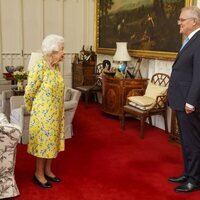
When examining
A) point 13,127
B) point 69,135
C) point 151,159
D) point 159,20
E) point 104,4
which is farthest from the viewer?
point 104,4

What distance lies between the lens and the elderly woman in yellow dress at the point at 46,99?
2.81 metres

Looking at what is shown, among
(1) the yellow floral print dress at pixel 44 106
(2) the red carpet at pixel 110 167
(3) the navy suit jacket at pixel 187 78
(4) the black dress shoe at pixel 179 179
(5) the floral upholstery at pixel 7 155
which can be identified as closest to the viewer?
(5) the floral upholstery at pixel 7 155

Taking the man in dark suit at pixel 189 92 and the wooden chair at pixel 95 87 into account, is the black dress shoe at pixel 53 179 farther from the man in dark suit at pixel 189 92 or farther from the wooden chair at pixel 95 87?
the wooden chair at pixel 95 87

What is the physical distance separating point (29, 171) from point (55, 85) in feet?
3.92

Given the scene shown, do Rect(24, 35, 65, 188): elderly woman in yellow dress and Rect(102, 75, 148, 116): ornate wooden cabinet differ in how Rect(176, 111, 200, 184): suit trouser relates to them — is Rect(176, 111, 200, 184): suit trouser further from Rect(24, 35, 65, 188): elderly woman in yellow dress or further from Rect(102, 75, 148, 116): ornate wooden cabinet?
Rect(102, 75, 148, 116): ornate wooden cabinet

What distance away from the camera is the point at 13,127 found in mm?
2543

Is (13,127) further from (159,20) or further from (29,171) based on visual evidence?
(159,20)

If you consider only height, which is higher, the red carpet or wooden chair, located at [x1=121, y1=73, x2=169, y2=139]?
wooden chair, located at [x1=121, y1=73, x2=169, y2=139]

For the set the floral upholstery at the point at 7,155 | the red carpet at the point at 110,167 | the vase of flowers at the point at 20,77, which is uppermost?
the vase of flowers at the point at 20,77

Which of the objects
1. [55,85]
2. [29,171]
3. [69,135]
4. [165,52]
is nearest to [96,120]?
[69,135]

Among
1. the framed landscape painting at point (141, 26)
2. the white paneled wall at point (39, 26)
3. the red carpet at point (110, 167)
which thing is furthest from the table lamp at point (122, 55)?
the white paneled wall at point (39, 26)

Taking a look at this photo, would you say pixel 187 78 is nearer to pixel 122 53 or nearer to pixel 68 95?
pixel 68 95

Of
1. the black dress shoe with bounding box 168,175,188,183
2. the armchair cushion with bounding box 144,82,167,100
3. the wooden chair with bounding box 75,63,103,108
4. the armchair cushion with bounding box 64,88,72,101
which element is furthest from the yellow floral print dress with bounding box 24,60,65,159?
the wooden chair with bounding box 75,63,103,108

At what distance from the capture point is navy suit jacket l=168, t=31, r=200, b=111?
2.68 meters
